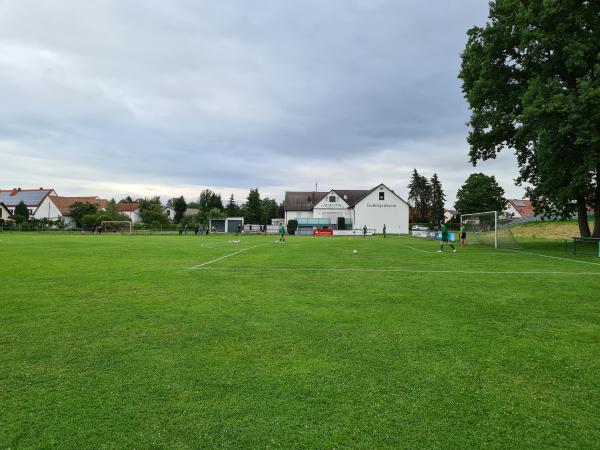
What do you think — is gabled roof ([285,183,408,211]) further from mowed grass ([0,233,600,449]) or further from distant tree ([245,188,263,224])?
mowed grass ([0,233,600,449])

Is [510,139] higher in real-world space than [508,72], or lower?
lower

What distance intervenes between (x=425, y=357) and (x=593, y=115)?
2233 cm

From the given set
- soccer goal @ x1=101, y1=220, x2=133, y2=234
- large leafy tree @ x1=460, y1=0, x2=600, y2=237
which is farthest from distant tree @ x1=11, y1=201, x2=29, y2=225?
large leafy tree @ x1=460, y1=0, x2=600, y2=237

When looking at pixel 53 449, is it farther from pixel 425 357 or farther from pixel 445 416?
pixel 425 357

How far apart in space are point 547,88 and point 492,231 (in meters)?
11.6

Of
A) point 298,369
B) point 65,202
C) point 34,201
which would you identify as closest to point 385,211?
point 298,369

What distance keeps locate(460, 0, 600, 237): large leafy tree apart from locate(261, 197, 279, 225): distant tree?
71.1m

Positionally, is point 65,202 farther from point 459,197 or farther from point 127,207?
point 459,197

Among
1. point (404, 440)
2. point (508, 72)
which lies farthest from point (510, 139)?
point (404, 440)

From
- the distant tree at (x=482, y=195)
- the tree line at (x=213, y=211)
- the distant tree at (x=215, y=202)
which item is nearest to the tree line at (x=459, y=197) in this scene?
the distant tree at (x=482, y=195)

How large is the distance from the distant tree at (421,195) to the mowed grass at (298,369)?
10084cm

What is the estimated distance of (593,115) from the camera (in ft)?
68.0

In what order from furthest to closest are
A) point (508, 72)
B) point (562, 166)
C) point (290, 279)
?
1. point (508, 72)
2. point (562, 166)
3. point (290, 279)

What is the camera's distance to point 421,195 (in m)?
107
